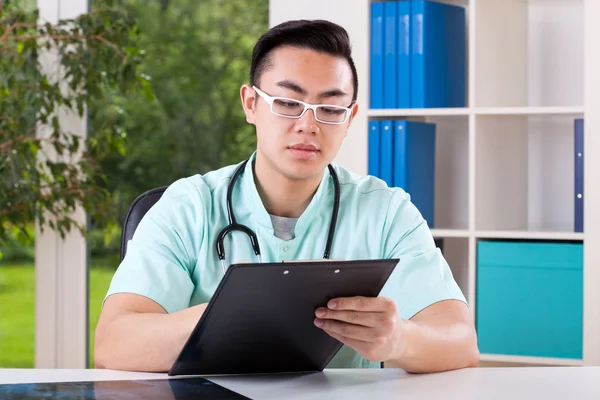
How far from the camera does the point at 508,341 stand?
2777 mm

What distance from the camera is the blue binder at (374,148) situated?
2.90 metres

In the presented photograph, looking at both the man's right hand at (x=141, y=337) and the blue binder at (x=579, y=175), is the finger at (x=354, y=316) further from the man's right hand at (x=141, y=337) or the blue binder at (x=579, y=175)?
the blue binder at (x=579, y=175)

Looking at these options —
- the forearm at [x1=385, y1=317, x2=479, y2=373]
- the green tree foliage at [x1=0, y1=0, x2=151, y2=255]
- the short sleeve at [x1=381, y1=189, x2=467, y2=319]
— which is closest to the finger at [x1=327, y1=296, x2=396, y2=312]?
the forearm at [x1=385, y1=317, x2=479, y2=373]

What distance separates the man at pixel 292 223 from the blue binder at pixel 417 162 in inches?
34.9

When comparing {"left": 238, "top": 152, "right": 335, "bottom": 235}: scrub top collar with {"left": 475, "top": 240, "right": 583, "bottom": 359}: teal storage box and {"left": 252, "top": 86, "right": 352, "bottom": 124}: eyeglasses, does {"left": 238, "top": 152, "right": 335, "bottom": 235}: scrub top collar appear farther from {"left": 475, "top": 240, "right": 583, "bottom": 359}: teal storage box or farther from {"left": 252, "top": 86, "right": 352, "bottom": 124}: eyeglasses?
{"left": 475, "top": 240, "right": 583, "bottom": 359}: teal storage box

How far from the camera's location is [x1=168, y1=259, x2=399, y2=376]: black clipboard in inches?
51.0

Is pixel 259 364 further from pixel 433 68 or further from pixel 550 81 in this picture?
pixel 550 81

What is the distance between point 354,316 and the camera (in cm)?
139

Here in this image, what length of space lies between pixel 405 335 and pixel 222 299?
1.12 ft

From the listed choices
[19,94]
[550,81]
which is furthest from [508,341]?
[19,94]

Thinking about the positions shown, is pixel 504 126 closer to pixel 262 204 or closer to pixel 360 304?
pixel 262 204

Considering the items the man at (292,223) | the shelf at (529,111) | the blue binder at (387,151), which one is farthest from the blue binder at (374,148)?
the man at (292,223)

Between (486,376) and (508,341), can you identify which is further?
(508,341)

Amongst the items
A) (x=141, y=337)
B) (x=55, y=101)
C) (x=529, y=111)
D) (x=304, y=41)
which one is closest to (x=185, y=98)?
(x=55, y=101)
